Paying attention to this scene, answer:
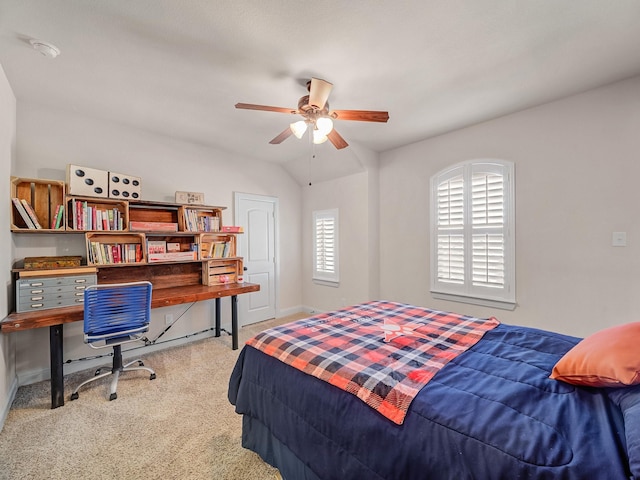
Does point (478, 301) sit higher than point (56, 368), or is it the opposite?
point (478, 301)

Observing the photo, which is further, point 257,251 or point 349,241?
point 257,251

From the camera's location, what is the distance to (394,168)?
395 centimetres

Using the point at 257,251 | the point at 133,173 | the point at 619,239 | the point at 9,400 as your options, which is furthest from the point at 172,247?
the point at 619,239

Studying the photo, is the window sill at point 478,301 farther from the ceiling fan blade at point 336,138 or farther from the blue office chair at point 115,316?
the blue office chair at point 115,316

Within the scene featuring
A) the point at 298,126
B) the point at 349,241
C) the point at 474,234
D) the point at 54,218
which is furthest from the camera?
the point at 349,241

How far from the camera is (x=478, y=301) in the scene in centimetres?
315

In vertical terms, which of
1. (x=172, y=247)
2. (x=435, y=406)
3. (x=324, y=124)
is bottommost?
(x=435, y=406)

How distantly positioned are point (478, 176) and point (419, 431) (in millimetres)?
2909

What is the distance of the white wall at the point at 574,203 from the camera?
7.61 feet

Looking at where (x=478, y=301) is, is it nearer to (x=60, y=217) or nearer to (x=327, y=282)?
(x=327, y=282)

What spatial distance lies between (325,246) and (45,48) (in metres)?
Result: 3.64

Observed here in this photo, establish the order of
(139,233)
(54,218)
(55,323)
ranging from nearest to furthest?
(55,323) → (54,218) → (139,233)

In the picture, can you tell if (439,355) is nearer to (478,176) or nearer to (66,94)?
(478,176)

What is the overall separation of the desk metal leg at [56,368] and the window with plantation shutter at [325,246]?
3.24 metres
